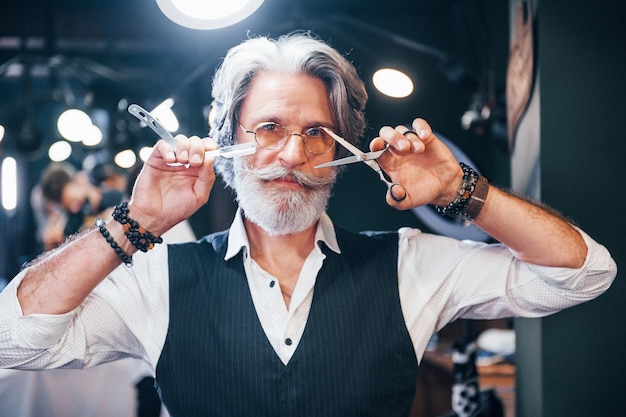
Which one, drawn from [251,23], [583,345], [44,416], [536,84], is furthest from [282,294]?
[251,23]

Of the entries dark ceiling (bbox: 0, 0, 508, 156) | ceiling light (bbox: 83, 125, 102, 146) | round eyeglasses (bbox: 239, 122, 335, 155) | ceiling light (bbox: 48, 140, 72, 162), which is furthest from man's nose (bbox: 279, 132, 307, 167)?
ceiling light (bbox: 48, 140, 72, 162)

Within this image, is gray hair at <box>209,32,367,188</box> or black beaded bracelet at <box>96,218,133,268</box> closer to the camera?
black beaded bracelet at <box>96,218,133,268</box>

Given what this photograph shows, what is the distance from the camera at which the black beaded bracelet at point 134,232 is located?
5.27ft

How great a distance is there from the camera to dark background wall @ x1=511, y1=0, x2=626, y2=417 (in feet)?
6.22

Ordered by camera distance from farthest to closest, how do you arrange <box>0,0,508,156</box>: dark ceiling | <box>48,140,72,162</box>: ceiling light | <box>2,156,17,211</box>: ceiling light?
<box>48,140,72,162</box>: ceiling light → <box>2,156,17,211</box>: ceiling light → <box>0,0,508,156</box>: dark ceiling

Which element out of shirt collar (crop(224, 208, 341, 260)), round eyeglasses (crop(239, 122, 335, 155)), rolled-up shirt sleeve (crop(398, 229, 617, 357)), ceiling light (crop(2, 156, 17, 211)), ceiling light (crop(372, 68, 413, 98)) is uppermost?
ceiling light (crop(2, 156, 17, 211))

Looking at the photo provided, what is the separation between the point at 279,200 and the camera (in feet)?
5.98

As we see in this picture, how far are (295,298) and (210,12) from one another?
805mm

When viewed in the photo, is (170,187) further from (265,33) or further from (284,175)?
(265,33)

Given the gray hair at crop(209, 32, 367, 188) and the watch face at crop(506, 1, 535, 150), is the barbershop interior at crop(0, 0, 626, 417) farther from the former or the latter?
the gray hair at crop(209, 32, 367, 188)

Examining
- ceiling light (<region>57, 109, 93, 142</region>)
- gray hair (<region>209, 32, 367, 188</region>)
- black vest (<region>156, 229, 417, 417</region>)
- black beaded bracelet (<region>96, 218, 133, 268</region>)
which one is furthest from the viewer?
ceiling light (<region>57, 109, 93, 142</region>)

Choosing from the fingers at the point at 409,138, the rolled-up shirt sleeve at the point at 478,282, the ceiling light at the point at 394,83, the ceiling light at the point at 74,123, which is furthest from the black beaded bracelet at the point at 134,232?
the ceiling light at the point at 74,123

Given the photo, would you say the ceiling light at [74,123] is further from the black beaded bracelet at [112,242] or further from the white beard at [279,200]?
the black beaded bracelet at [112,242]

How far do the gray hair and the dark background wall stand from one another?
0.58m
